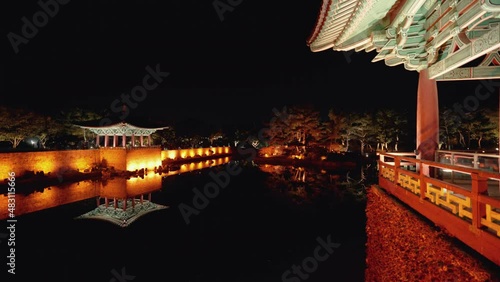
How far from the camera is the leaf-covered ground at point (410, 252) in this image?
2.51m

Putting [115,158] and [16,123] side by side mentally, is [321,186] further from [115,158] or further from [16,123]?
[16,123]

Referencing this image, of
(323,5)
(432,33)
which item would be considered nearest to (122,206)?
(323,5)

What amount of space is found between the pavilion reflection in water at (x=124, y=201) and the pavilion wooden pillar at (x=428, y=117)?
28.5 feet

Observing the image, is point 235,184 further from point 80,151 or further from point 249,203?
point 80,151

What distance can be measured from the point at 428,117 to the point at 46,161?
58.6 feet

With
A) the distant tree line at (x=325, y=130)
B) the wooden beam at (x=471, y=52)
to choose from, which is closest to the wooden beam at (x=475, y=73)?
the wooden beam at (x=471, y=52)

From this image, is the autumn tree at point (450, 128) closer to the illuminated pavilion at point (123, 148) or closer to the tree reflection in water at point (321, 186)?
the tree reflection in water at point (321, 186)

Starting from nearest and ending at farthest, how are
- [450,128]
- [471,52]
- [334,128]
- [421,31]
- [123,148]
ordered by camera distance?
[471,52] < [421,31] < [123,148] < [450,128] < [334,128]

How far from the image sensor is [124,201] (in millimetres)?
12461

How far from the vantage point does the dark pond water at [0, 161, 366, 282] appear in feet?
21.5

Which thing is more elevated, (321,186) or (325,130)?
(325,130)

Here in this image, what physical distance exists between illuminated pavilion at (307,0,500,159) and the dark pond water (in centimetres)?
394

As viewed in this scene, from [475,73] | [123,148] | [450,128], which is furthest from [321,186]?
[450,128]

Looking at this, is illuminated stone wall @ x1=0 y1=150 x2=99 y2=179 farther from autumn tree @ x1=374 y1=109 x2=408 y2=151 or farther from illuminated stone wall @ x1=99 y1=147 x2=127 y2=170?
autumn tree @ x1=374 y1=109 x2=408 y2=151
